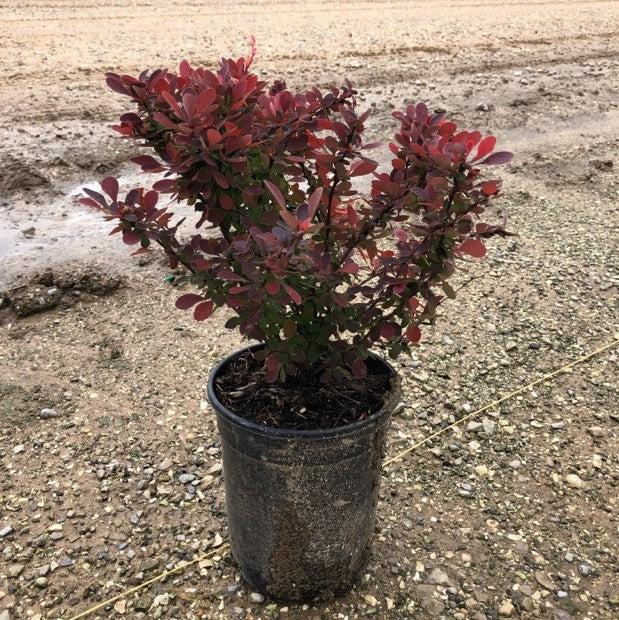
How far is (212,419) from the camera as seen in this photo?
3.46 metres

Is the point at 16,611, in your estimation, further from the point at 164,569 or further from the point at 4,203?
the point at 4,203

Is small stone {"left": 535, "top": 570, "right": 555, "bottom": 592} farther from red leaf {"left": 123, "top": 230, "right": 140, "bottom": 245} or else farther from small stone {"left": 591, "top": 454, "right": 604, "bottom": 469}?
red leaf {"left": 123, "top": 230, "right": 140, "bottom": 245}

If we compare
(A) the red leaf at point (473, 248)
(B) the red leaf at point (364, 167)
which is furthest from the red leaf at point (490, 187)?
(B) the red leaf at point (364, 167)

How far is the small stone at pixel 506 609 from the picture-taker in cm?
251

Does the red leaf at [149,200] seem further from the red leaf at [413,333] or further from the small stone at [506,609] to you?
the small stone at [506,609]

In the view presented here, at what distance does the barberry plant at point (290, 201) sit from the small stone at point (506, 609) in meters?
1.05

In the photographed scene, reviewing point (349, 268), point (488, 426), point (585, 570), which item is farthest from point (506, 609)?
point (349, 268)

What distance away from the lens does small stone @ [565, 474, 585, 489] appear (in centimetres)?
309

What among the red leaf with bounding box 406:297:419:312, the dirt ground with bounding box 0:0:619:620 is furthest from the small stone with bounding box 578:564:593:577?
the red leaf with bounding box 406:297:419:312

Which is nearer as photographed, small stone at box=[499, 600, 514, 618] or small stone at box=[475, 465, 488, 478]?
small stone at box=[499, 600, 514, 618]

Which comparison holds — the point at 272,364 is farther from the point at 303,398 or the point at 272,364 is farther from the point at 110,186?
the point at 110,186

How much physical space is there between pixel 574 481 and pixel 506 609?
2.65 feet

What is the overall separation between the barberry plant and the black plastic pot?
0.69 ft

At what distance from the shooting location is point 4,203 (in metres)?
5.79
